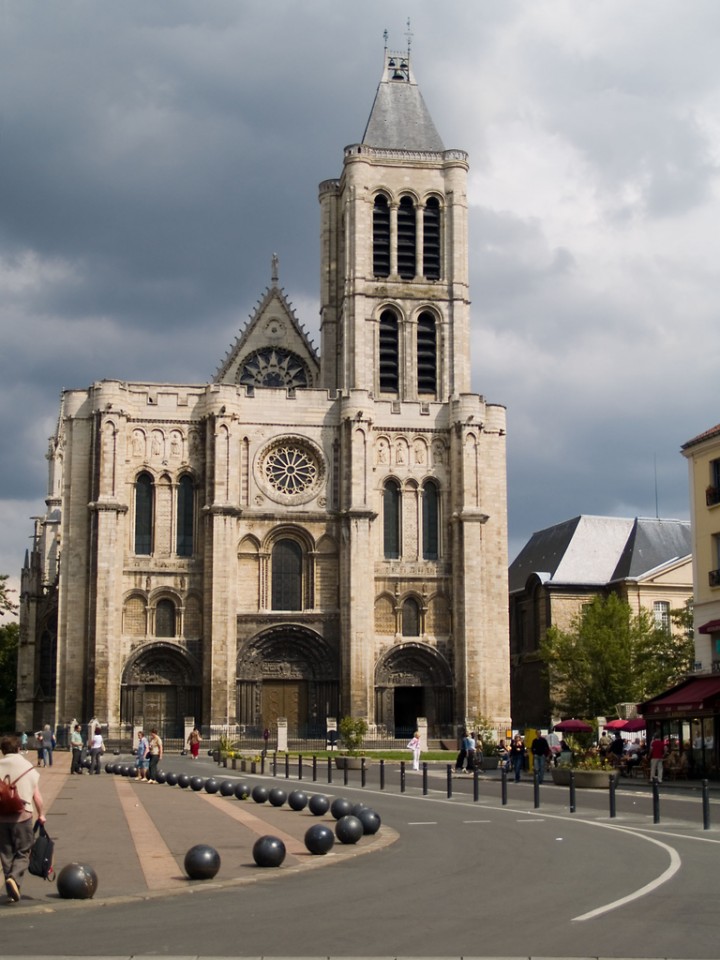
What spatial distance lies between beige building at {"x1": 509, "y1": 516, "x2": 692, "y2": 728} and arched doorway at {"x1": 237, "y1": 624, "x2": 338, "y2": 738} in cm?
1297

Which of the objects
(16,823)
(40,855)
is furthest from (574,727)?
(16,823)

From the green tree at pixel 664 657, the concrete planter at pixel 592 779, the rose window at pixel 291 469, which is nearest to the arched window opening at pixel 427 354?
the rose window at pixel 291 469

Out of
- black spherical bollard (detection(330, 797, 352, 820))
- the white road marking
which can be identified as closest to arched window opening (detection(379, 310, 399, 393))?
black spherical bollard (detection(330, 797, 352, 820))

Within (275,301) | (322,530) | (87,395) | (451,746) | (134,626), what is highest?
(275,301)

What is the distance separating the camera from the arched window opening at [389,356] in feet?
234

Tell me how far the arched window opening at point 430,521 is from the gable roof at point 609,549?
422 inches

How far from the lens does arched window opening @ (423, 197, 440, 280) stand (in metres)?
72.8

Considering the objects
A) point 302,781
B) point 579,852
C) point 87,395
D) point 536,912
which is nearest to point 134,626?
point 87,395

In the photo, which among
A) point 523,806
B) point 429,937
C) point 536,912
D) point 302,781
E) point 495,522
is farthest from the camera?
point 495,522

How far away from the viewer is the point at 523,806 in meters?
25.9

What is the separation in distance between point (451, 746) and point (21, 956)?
53.5 meters

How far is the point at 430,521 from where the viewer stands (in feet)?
220

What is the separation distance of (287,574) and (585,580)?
18893mm

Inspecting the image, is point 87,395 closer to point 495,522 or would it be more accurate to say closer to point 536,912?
point 495,522
